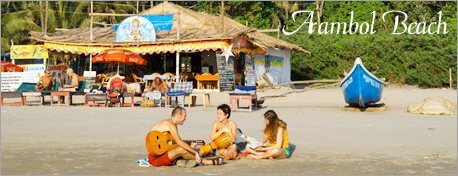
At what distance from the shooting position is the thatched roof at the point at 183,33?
26.8 meters

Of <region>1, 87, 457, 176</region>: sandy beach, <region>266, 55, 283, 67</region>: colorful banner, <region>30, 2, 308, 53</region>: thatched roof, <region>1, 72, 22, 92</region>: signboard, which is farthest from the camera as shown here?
<region>266, 55, 283, 67</region>: colorful banner

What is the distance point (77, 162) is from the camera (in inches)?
341

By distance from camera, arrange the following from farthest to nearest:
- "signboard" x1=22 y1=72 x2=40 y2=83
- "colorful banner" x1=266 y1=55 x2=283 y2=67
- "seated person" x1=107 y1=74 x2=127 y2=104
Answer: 1. "colorful banner" x1=266 y1=55 x2=283 y2=67
2. "signboard" x1=22 y1=72 x2=40 y2=83
3. "seated person" x1=107 y1=74 x2=127 y2=104

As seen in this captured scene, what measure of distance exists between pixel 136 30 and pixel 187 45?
214cm

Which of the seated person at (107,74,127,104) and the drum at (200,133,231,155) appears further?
the seated person at (107,74,127,104)

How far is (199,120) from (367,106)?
18.3 feet

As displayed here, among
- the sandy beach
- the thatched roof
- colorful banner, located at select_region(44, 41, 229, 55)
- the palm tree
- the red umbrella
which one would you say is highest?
the palm tree

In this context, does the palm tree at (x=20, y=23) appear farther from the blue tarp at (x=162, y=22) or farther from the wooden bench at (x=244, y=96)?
the wooden bench at (x=244, y=96)

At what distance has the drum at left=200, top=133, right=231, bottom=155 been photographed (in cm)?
889

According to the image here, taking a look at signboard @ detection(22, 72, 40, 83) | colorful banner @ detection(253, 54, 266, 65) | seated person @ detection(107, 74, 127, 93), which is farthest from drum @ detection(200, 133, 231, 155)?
colorful banner @ detection(253, 54, 266, 65)

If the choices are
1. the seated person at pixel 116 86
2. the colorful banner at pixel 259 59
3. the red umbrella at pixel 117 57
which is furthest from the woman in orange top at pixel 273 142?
the colorful banner at pixel 259 59

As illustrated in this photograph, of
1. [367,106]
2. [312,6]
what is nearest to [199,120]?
[367,106]

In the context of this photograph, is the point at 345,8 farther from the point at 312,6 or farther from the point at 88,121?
the point at 88,121

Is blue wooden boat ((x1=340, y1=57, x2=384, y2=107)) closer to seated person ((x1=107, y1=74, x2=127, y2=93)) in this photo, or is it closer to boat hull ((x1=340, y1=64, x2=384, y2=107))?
boat hull ((x1=340, y1=64, x2=384, y2=107))
